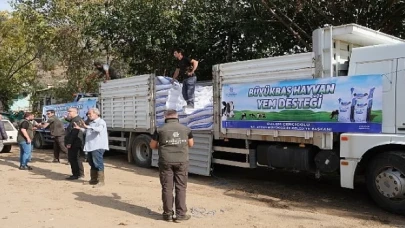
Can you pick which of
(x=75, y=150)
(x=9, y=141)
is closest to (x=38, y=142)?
(x=9, y=141)

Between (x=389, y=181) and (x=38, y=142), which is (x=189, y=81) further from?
(x=38, y=142)

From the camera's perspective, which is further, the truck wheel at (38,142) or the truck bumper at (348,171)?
the truck wheel at (38,142)

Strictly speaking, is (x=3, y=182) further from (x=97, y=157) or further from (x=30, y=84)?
(x=30, y=84)

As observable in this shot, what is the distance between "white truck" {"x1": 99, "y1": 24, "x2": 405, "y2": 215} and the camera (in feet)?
21.6

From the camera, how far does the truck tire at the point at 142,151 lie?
11289 mm

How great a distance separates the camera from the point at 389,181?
258 inches

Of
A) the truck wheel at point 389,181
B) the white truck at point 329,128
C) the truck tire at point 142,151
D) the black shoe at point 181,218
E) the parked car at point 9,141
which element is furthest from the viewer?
the parked car at point 9,141

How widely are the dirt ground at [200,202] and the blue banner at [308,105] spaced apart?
4.26ft

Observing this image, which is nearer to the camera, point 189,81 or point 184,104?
point 189,81

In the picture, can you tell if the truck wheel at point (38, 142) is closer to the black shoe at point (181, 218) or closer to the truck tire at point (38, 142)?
the truck tire at point (38, 142)

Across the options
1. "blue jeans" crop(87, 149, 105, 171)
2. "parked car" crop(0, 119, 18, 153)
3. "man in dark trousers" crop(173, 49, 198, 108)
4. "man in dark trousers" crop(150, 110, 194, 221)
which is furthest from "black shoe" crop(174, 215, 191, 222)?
"parked car" crop(0, 119, 18, 153)

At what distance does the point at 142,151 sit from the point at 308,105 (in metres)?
5.55

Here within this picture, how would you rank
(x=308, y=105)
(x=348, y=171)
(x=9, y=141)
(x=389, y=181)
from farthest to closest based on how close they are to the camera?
(x=9, y=141)
(x=308, y=105)
(x=348, y=171)
(x=389, y=181)

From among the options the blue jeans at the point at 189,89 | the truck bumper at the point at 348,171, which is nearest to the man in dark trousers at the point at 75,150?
the blue jeans at the point at 189,89
